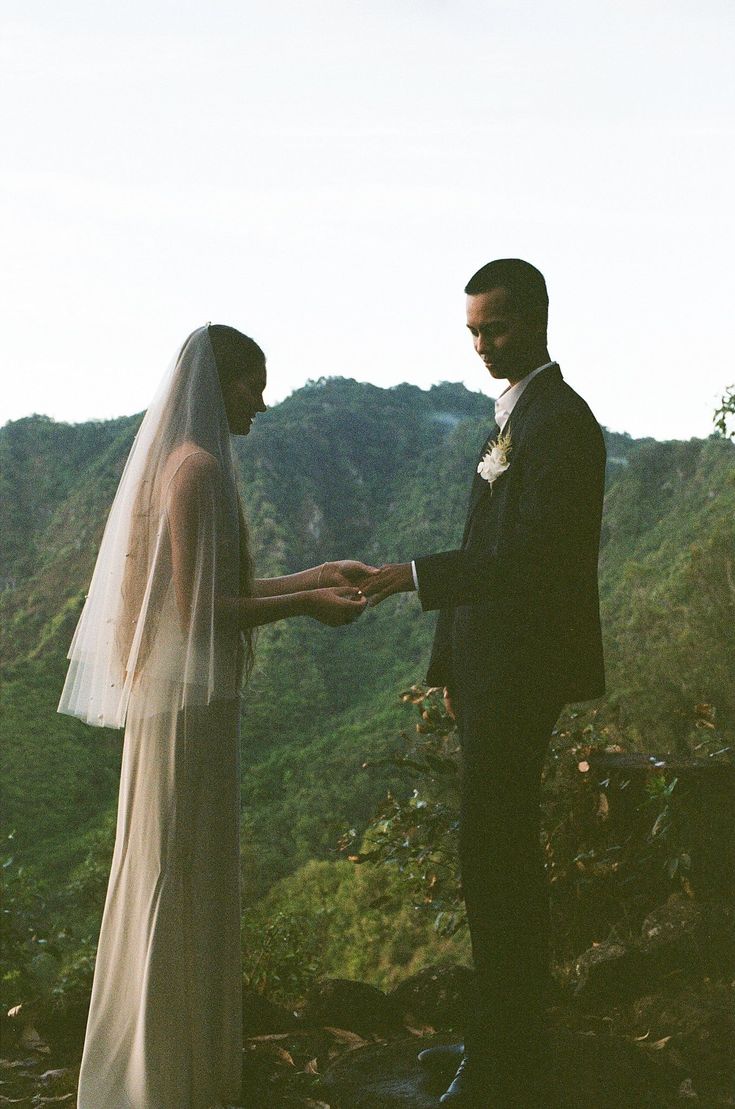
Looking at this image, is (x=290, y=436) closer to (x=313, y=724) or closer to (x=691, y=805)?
(x=313, y=724)

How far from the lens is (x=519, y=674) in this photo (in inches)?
111

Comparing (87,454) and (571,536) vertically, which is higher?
(87,454)

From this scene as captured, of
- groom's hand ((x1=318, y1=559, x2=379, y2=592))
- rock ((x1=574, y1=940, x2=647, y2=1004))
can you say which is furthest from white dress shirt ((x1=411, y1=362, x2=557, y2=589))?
A: rock ((x1=574, y1=940, x2=647, y2=1004))

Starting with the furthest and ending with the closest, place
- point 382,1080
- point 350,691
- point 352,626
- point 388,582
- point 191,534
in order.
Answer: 1. point 352,626
2. point 350,691
3. point 382,1080
4. point 388,582
5. point 191,534

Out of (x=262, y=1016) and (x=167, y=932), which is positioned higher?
(x=167, y=932)

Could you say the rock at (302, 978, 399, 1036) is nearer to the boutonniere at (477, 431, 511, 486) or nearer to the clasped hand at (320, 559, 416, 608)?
the clasped hand at (320, 559, 416, 608)

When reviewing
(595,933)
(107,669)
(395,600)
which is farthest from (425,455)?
(107,669)

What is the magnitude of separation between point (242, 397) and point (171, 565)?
0.56 meters

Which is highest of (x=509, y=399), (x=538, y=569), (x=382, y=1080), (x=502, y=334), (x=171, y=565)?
(x=502, y=334)

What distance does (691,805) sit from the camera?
4.16m

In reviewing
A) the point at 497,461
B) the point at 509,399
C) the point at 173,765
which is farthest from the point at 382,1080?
the point at 509,399

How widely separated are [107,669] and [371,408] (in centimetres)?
1556

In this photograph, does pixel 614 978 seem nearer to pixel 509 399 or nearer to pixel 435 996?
pixel 435 996

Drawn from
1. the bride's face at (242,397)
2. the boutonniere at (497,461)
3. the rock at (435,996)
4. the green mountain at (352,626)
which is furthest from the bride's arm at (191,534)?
the green mountain at (352,626)
